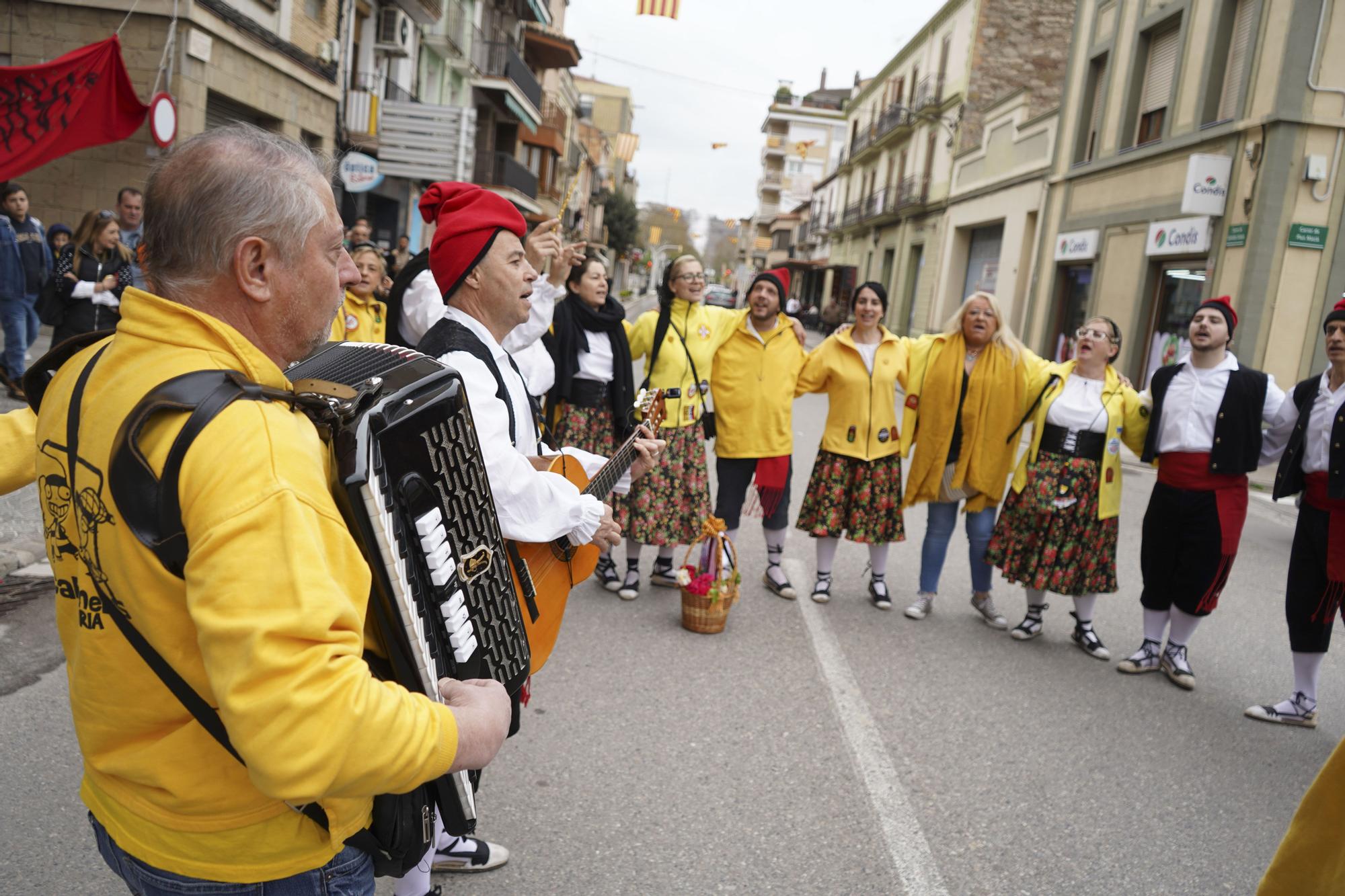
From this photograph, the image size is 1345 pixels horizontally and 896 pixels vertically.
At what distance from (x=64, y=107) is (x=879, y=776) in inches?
390

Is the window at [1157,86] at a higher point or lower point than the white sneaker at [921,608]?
higher

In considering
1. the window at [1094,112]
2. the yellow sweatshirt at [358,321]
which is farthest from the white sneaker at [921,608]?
the window at [1094,112]

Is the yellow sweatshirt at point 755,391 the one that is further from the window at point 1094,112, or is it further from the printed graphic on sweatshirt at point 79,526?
the window at point 1094,112

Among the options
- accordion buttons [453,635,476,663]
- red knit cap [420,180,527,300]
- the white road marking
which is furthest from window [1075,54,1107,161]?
accordion buttons [453,635,476,663]

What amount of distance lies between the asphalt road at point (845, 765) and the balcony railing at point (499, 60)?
1024 inches

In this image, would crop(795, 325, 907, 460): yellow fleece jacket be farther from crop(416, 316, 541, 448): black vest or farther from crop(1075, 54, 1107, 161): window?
crop(1075, 54, 1107, 161): window

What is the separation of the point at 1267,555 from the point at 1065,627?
137 inches

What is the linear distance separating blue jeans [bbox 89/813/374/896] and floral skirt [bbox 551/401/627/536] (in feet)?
13.7

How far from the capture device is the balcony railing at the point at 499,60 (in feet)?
91.8

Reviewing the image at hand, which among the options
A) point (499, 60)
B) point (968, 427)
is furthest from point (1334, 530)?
point (499, 60)

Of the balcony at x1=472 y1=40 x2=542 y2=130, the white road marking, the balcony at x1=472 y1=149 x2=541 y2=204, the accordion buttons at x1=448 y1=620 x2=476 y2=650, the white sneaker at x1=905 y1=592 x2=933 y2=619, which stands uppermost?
the balcony at x1=472 y1=40 x2=542 y2=130

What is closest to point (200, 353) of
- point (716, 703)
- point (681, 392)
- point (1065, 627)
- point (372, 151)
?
point (716, 703)

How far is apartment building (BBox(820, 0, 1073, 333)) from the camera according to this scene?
2288 centimetres

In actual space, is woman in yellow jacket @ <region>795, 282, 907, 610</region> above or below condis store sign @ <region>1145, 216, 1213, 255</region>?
below
